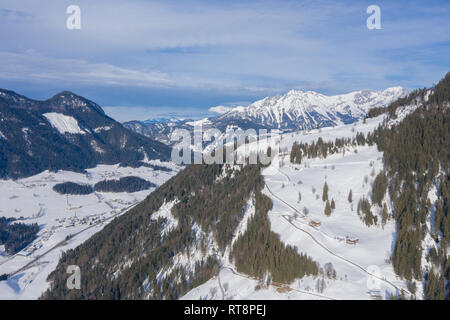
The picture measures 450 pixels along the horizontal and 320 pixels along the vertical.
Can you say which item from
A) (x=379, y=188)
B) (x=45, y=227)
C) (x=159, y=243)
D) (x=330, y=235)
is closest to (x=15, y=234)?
(x=45, y=227)

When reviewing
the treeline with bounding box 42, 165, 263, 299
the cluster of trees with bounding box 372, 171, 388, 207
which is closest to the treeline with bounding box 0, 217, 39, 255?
the treeline with bounding box 42, 165, 263, 299

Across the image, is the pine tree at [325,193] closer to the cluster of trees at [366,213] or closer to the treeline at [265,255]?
the cluster of trees at [366,213]

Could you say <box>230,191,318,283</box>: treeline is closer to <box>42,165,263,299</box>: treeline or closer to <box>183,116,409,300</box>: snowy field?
<box>183,116,409,300</box>: snowy field

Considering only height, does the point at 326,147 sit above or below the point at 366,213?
above

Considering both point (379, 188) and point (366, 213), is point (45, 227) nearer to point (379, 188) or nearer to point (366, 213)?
point (366, 213)

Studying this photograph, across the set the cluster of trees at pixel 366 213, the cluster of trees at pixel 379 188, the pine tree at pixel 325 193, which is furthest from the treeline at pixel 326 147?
the cluster of trees at pixel 366 213
